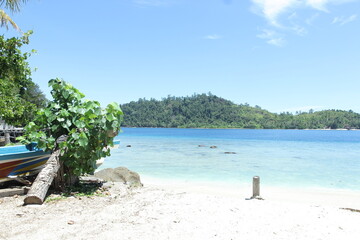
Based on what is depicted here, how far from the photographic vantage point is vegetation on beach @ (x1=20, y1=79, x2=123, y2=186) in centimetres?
617

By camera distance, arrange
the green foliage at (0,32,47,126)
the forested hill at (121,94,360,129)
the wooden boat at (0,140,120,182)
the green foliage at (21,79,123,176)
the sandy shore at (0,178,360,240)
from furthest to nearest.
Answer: the forested hill at (121,94,360,129) → the green foliage at (0,32,47,126) → the wooden boat at (0,140,120,182) → the green foliage at (21,79,123,176) → the sandy shore at (0,178,360,240)

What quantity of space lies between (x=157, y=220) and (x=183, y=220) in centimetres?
42

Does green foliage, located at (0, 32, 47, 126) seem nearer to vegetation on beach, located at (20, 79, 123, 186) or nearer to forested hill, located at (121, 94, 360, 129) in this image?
vegetation on beach, located at (20, 79, 123, 186)

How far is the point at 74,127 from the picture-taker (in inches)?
261

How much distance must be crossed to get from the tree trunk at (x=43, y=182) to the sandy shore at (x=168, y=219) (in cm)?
18

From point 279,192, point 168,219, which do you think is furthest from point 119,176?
point 279,192

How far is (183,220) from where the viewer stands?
184 inches

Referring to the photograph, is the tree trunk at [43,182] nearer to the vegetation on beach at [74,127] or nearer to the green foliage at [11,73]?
the vegetation on beach at [74,127]

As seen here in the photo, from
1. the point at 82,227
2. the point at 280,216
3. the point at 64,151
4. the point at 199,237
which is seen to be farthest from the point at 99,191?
the point at 280,216

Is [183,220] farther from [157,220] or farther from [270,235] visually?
[270,235]

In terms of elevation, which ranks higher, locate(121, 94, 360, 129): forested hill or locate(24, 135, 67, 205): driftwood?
locate(121, 94, 360, 129): forested hill

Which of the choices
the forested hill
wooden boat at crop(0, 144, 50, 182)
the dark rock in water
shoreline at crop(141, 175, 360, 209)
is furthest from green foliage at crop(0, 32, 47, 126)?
the forested hill

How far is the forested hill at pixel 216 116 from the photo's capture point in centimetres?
14438

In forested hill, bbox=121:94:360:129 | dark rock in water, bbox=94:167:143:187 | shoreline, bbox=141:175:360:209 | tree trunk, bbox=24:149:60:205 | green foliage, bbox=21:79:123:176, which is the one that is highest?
forested hill, bbox=121:94:360:129
